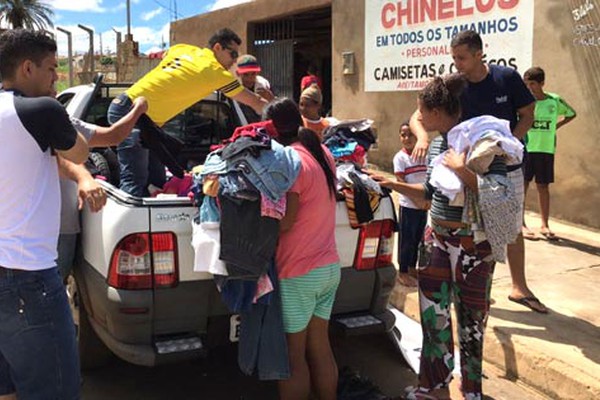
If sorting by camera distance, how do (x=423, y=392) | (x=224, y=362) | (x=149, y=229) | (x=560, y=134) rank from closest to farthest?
(x=149, y=229), (x=423, y=392), (x=224, y=362), (x=560, y=134)

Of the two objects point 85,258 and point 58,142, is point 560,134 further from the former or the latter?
point 58,142

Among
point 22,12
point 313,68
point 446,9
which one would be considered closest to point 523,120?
point 446,9

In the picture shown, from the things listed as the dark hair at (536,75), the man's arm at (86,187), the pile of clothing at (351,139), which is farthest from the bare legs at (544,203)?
the man's arm at (86,187)

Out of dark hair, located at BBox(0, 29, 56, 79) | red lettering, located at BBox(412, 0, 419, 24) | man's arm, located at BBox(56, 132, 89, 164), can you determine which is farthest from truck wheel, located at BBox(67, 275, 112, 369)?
red lettering, located at BBox(412, 0, 419, 24)

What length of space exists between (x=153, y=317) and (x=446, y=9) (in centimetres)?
674

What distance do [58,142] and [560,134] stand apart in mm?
6130

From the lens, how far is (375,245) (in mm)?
3596

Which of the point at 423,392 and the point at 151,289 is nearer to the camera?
the point at 151,289

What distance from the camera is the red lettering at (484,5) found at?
7700mm

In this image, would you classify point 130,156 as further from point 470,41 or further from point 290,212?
point 470,41

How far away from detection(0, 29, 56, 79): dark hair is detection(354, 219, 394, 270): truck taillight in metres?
1.92

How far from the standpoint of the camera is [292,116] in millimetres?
3047

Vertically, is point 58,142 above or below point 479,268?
above

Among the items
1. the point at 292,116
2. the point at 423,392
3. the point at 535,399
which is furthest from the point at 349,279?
the point at 535,399
